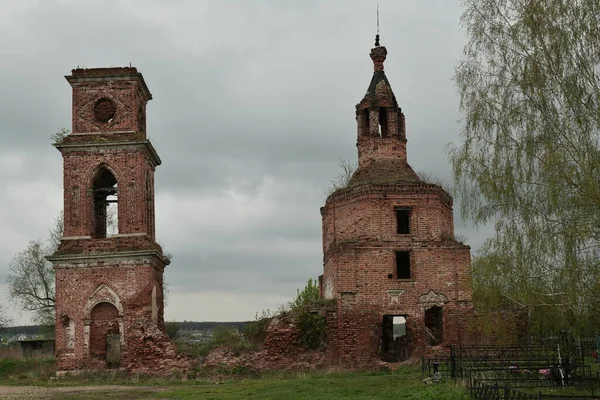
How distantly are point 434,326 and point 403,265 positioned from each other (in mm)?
2399

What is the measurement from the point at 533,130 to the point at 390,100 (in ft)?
48.3

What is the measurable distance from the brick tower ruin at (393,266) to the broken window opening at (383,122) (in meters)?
1.20

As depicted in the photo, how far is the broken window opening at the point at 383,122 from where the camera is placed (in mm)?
29939

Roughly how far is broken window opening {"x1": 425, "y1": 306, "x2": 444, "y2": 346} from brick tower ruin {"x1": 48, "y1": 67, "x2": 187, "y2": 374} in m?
8.23

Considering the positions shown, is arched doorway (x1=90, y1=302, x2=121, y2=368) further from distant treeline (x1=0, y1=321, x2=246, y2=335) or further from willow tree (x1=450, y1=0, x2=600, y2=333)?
willow tree (x1=450, y1=0, x2=600, y2=333)

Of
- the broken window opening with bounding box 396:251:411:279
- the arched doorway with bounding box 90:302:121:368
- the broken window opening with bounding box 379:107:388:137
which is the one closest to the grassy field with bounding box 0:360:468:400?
the arched doorway with bounding box 90:302:121:368

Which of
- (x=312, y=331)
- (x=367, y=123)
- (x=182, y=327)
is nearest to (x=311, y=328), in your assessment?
(x=312, y=331)

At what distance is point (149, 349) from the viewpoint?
84.8 ft

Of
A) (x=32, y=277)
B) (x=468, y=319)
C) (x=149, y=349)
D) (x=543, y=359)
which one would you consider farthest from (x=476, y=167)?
(x=32, y=277)

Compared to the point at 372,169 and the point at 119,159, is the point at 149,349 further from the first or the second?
the point at 372,169

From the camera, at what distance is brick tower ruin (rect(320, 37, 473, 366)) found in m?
26.8

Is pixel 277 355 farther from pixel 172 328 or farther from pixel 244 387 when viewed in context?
pixel 172 328

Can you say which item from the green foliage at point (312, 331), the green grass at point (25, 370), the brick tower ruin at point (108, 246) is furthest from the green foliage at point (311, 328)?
the green grass at point (25, 370)

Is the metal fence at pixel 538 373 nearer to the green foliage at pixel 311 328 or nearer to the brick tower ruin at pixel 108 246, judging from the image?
the green foliage at pixel 311 328
